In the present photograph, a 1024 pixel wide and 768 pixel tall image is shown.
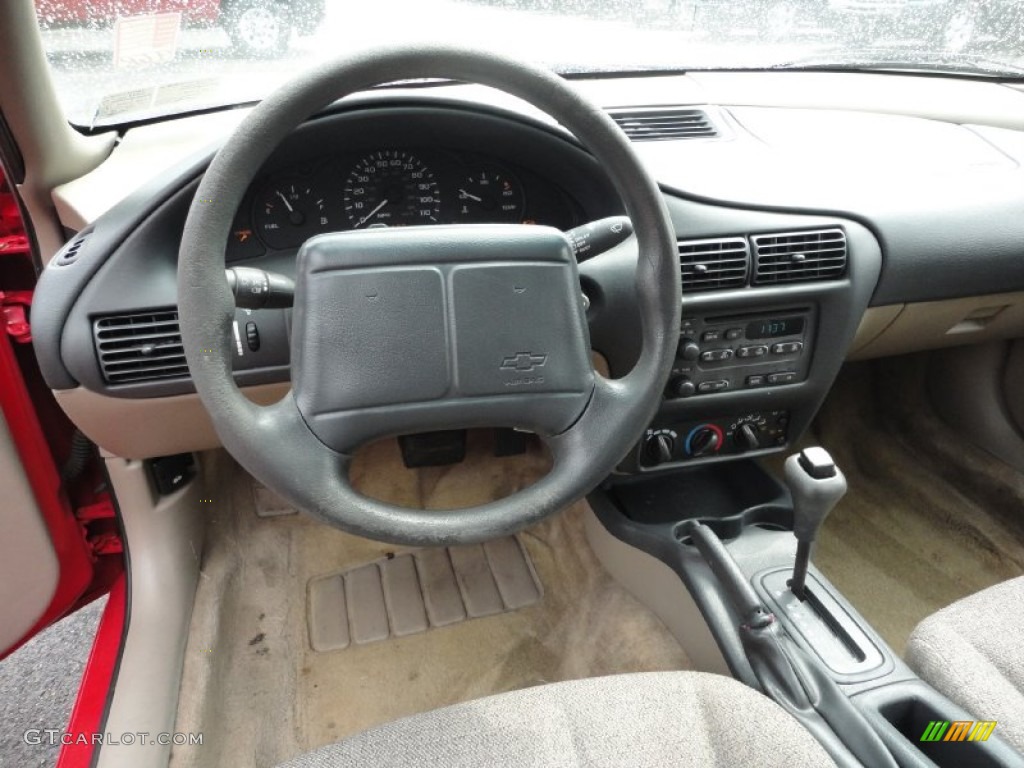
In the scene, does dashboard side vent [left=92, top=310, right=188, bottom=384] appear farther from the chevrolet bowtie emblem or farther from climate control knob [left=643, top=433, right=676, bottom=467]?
climate control knob [left=643, top=433, right=676, bottom=467]

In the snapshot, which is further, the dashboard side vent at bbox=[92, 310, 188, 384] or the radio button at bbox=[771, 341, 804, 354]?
the radio button at bbox=[771, 341, 804, 354]

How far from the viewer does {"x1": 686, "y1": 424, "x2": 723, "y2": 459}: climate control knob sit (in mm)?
1490

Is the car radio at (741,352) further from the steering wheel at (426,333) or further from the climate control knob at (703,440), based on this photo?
the steering wheel at (426,333)

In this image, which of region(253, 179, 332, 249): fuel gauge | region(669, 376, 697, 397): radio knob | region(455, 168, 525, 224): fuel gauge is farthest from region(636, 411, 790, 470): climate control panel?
region(253, 179, 332, 249): fuel gauge

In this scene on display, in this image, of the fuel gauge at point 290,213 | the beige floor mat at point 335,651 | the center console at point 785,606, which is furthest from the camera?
the beige floor mat at point 335,651

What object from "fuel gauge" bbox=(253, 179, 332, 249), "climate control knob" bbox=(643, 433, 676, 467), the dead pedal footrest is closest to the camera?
"fuel gauge" bbox=(253, 179, 332, 249)

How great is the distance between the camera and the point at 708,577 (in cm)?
138

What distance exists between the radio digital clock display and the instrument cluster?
444 mm

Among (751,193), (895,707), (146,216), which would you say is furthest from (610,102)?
(895,707)

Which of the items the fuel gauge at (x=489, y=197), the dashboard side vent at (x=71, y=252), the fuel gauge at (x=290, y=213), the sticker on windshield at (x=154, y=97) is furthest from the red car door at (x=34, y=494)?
the fuel gauge at (x=489, y=197)

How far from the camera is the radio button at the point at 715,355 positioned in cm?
136

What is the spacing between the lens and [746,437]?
1520mm

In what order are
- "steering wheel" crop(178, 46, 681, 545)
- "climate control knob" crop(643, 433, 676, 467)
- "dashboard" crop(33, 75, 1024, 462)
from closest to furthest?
"steering wheel" crop(178, 46, 681, 545)
"dashboard" crop(33, 75, 1024, 462)
"climate control knob" crop(643, 433, 676, 467)

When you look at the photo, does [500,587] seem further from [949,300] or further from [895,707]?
[949,300]
